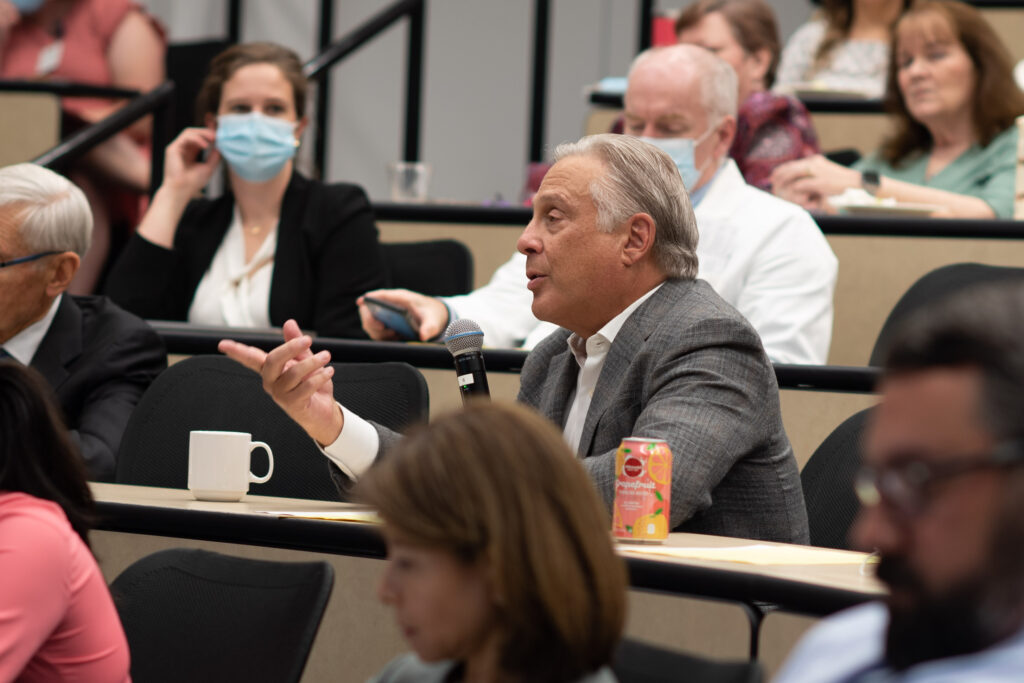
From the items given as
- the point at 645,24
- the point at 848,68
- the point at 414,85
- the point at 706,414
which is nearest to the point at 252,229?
the point at 706,414

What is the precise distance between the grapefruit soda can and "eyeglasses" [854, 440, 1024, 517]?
33.1 inches

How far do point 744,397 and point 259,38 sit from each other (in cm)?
517

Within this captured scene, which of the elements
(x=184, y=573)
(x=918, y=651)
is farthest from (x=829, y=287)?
(x=918, y=651)

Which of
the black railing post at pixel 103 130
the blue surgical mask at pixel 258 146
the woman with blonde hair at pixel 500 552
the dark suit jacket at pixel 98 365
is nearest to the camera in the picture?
the woman with blonde hair at pixel 500 552

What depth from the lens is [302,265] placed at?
338 centimetres

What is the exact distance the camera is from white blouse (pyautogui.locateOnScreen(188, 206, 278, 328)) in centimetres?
341

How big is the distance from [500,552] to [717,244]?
6.93ft

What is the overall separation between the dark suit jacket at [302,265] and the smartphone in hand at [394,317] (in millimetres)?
386

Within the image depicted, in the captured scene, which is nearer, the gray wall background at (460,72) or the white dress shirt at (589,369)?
the white dress shirt at (589,369)

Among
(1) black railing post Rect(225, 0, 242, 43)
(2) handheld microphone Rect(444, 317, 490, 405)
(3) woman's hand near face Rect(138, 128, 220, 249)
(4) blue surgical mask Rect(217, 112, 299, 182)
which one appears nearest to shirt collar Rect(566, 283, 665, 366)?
(2) handheld microphone Rect(444, 317, 490, 405)

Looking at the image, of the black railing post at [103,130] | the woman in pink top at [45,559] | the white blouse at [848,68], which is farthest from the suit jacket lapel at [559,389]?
the white blouse at [848,68]

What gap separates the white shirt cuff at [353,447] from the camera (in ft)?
6.25

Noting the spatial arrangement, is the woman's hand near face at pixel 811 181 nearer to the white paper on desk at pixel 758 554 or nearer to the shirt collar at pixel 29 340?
the shirt collar at pixel 29 340

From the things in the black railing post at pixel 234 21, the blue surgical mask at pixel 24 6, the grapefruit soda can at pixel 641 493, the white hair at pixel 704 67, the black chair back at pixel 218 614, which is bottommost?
the black chair back at pixel 218 614
